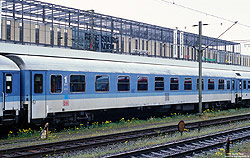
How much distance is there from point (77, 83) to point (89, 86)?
80cm

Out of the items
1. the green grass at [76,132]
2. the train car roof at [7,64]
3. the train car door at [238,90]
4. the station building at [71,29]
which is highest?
the station building at [71,29]

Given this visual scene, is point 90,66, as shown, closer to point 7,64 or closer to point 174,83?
point 7,64

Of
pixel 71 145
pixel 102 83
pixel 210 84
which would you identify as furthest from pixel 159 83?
pixel 71 145

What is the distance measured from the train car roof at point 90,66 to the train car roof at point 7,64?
1.61 ft

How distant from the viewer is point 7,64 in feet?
49.4

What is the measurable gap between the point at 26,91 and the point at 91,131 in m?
4.10

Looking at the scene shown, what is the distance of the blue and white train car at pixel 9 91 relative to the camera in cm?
1472

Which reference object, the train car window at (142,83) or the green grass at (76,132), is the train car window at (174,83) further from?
the train car window at (142,83)

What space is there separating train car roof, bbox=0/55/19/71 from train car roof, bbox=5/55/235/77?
490 millimetres

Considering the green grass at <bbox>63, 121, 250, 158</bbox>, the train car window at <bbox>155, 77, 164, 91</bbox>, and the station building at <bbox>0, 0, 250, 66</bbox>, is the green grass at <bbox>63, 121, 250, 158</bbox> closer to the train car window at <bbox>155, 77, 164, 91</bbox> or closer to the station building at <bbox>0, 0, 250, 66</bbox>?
the train car window at <bbox>155, 77, 164, 91</bbox>

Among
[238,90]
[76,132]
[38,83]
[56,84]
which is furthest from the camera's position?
[238,90]

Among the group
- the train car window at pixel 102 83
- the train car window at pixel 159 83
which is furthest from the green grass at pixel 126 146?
the train car window at pixel 159 83

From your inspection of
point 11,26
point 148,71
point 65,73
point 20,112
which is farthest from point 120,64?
point 11,26

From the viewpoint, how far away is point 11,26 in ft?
85.6
